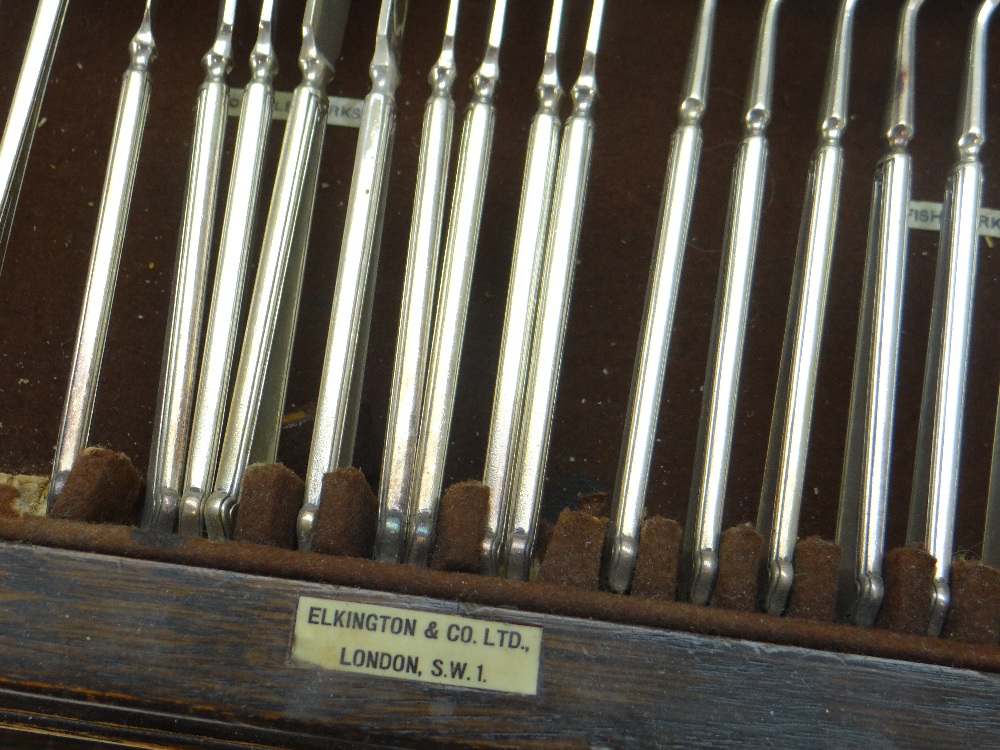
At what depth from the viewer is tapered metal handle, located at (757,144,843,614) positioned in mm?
367

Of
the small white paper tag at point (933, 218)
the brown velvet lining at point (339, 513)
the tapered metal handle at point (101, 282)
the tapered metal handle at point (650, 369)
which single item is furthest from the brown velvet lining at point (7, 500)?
the small white paper tag at point (933, 218)

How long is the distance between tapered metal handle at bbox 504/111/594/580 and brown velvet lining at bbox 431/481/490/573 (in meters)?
0.03

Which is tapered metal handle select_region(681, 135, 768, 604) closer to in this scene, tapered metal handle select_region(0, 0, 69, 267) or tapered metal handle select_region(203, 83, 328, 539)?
tapered metal handle select_region(203, 83, 328, 539)

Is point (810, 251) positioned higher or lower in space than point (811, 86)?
lower

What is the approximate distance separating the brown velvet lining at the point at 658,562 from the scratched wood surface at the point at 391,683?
0.02 m

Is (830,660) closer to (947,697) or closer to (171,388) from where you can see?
(947,697)

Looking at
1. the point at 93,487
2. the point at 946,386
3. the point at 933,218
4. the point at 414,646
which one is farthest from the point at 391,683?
the point at 933,218

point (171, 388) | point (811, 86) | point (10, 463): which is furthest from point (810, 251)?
point (10, 463)

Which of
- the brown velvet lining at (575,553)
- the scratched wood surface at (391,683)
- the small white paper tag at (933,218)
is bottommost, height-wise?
the scratched wood surface at (391,683)

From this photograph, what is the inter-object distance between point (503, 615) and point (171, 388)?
17cm

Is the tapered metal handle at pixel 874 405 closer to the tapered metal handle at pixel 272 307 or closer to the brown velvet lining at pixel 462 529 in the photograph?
the brown velvet lining at pixel 462 529

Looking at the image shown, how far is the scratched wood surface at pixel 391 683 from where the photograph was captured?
0.32 m

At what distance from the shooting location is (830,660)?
0.32 m

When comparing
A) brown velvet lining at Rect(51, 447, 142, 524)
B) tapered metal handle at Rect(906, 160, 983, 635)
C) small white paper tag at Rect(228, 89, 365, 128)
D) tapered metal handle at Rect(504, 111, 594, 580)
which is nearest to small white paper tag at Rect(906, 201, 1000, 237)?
tapered metal handle at Rect(906, 160, 983, 635)
